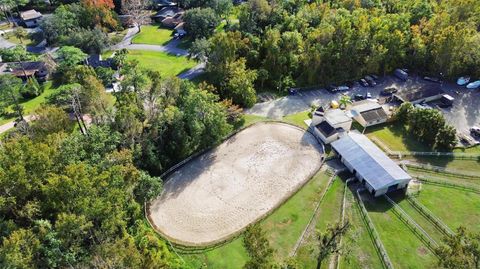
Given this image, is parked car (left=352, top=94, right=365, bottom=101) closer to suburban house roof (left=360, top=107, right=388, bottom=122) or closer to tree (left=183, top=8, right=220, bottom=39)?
suburban house roof (left=360, top=107, right=388, bottom=122)

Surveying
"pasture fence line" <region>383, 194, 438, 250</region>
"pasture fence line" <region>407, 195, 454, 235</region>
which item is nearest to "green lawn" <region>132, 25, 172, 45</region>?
"pasture fence line" <region>383, 194, 438, 250</region>

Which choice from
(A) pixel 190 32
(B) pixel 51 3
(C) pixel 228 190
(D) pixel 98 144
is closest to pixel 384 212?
(C) pixel 228 190

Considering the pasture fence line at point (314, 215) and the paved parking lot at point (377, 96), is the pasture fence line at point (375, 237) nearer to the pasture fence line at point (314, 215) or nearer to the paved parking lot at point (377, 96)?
the pasture fence line at point (314, 215)

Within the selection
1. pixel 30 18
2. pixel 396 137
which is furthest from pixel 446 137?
pixel 30 18

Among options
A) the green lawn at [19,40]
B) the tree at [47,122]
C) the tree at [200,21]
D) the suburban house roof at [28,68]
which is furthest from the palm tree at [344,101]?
the green lawn at [19,40]

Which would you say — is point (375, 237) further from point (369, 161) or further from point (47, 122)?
point (47, 122)
